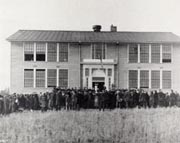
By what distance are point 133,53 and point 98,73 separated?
2125mm

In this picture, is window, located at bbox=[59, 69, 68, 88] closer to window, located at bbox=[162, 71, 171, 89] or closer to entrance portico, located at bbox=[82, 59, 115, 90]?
entrance portico, located at bbox=[82, 59, 115, 90]

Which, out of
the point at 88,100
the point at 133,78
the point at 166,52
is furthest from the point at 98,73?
the point at 88,100

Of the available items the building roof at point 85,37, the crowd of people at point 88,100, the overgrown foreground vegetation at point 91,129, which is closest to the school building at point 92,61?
A: the building roof at point 85,37

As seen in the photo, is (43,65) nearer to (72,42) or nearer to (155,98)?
(72,42)

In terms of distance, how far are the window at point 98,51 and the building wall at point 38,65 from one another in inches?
33.1

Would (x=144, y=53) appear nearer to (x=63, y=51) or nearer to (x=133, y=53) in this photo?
(x=133, y=53)

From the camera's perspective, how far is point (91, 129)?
8547 mm

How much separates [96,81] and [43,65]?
2.87 metres

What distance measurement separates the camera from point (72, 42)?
16234 mm

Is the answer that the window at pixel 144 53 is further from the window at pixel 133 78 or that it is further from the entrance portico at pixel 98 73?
the entrance portico at pixel 98 73

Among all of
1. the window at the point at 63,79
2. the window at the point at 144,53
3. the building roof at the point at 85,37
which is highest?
the building roof at the point at 85,37

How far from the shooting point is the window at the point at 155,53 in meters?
16.4

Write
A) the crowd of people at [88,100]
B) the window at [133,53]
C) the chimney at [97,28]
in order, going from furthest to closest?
the window at [133,53]
the chimney at [97,28]
the crowd of people at [88,100]

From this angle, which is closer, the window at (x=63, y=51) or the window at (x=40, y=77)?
the window at (x=40, y=77)
